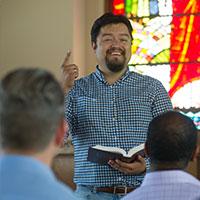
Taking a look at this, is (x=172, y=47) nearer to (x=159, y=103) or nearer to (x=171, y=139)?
(x=159, y=103)

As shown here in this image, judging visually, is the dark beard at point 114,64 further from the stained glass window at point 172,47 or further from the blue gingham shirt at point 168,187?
the stained glass window at point 172,47

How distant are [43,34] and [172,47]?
1.33 meters

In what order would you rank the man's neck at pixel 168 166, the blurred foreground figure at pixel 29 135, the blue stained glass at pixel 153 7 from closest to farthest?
the blurred foreground figure at pixel 29 135 < the man's neck at pixel 168 166 < the blue stained glass at pixel 153 7

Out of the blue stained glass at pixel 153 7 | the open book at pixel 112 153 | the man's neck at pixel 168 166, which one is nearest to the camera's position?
the man's neck at pixel 168 166

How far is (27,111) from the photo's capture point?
129 cm

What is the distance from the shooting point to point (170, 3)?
607 cm

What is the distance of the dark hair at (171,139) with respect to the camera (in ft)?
6.69

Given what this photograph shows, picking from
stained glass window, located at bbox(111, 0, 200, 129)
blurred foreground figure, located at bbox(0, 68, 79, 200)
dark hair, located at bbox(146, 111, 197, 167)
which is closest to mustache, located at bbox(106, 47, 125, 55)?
dark hair, located at bbox(146, 111, 197, 167)

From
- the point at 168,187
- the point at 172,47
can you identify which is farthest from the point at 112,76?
the point at 172,47

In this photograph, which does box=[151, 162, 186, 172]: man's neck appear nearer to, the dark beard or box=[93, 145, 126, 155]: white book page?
box=[93, 145, 126, 155]: white book page

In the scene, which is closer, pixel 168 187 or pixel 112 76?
pixel 168 187

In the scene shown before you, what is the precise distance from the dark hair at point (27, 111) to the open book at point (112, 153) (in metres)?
1.49

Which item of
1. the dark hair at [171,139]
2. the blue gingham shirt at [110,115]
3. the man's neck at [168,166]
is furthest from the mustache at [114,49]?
the man's neck at [168,166]

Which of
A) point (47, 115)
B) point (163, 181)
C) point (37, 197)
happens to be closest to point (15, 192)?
point (37, 197)
